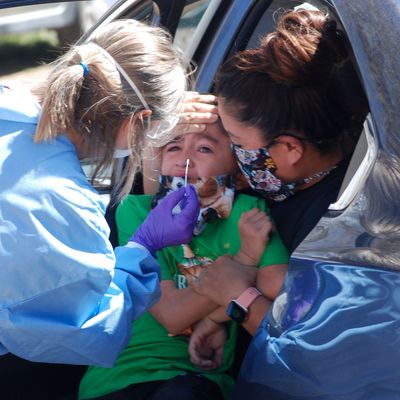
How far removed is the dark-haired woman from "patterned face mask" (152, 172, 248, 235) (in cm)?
14

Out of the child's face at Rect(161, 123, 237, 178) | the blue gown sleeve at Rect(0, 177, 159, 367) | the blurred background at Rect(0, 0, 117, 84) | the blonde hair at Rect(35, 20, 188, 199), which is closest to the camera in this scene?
the blue gown sleeve at Rect(0, 177, 159, 367)

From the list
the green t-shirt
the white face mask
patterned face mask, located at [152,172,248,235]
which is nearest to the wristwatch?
the green t-shirt

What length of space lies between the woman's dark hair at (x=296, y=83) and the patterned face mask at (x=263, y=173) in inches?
2.6

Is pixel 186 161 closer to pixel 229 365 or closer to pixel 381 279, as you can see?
pixel 229 365

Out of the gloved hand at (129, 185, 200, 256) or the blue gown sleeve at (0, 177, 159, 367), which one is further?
the gloved hand at (129, 185, 200, 256)

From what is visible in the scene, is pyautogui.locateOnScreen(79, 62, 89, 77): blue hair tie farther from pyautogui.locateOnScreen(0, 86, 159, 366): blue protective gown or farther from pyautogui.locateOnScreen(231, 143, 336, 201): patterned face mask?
pyautogui.locateOnScreen(231, 143, 336, 201): patterned face mask

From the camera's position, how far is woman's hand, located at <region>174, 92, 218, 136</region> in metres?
2.47

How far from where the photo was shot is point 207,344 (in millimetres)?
2398

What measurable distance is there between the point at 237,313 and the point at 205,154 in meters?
0.60

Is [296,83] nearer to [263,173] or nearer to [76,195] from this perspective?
[263,173]

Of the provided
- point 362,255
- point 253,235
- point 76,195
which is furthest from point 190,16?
point 362,255

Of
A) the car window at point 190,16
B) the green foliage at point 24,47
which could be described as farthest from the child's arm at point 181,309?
the green foliage at point 24,47

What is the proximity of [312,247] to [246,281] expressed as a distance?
0.63m

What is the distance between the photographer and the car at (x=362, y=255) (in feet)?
4.99
